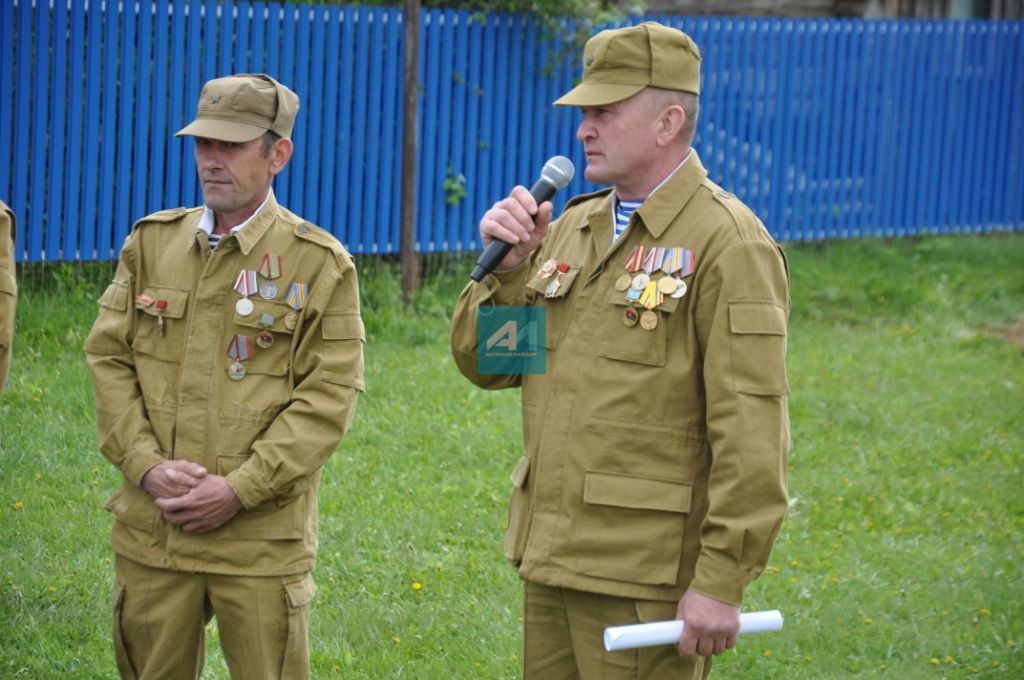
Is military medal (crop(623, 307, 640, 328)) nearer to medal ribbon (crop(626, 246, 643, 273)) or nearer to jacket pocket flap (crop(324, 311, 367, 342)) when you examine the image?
medal ribbon (crop(626, 246, 643, 273))

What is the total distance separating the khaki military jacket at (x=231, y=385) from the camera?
155 inches

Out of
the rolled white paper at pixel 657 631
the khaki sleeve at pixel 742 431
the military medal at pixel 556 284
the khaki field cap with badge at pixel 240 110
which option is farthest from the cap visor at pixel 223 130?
the rolled white paper at pixel 657 631

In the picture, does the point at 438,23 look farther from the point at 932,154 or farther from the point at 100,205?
the point at 932,154

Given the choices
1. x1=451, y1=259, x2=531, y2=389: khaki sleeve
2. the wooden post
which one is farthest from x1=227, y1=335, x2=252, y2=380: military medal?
the wooden post

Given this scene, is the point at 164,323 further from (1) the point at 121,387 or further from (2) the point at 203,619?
(2) the point at 203,619

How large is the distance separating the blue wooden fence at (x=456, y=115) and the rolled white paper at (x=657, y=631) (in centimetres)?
690

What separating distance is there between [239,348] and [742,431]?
155 cm

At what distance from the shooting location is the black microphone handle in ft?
11.5

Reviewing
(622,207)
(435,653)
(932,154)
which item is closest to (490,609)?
(435,653)

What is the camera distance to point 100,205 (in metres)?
9.23

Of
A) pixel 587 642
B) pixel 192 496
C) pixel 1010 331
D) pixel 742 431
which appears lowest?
pixel 1010 331

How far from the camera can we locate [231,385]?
13.1ft

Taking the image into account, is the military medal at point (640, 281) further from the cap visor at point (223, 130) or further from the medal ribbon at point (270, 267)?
the cap visor at point (223, 130)

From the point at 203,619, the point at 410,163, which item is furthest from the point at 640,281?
the point at 410,163
